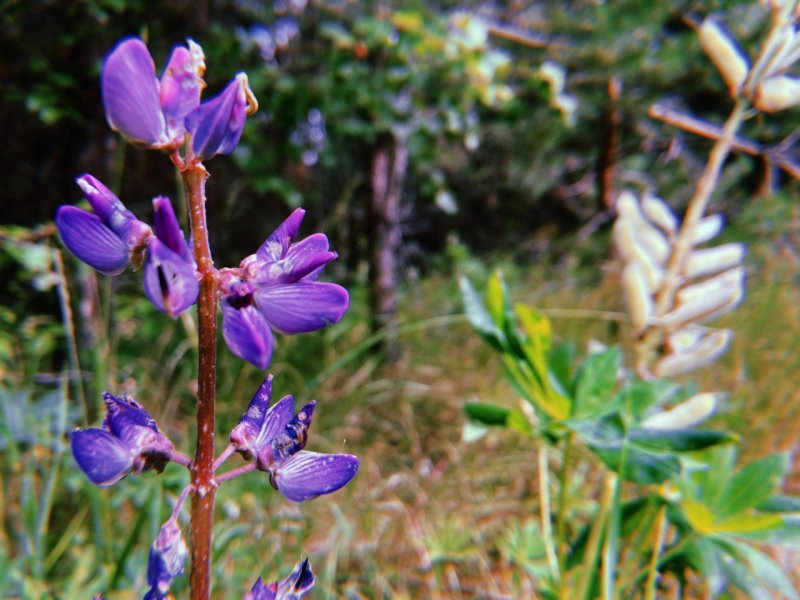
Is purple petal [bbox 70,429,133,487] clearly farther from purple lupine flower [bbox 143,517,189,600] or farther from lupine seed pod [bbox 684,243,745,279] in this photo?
lupine seed pod [bbox 684,243,745,279]

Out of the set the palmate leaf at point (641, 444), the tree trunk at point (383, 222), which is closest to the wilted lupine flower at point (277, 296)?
the palmate leaf at point (641, 444)

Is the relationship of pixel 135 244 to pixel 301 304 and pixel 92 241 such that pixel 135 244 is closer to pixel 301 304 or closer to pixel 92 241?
pixel 92 241


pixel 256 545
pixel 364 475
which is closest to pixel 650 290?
pixel 256 545

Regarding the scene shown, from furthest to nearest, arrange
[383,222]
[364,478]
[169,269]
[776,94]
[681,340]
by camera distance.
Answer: [383,222] < [364,478] < [681,340] < [776,94] < [169,269]

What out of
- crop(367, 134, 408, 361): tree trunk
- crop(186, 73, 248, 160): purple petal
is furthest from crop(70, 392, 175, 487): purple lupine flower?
crop(367, 134, 408, 361): tree trunk

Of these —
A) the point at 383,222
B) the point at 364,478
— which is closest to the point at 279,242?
the point at 364,478

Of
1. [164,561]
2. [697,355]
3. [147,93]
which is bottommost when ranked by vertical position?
[164,561]
